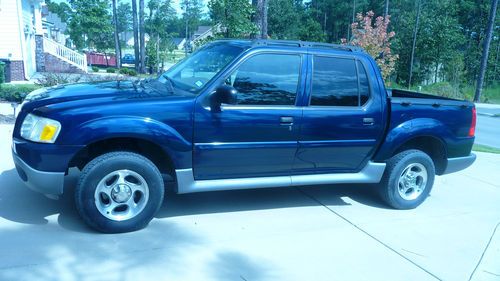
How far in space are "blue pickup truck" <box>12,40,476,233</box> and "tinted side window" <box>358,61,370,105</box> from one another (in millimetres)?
13

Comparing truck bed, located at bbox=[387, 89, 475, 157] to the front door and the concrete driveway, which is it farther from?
the front door

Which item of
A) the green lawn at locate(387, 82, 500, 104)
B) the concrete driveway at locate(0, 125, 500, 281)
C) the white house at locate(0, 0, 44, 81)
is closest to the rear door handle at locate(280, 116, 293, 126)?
the concrete driveway at locate(0, 125, 500, 281)

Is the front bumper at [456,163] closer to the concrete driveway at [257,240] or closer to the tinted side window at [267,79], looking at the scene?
the concrete driveway at [257,240]

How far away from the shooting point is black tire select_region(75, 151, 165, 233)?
12.7 feet

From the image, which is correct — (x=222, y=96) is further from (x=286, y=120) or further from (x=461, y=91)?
(x=461, y=91)

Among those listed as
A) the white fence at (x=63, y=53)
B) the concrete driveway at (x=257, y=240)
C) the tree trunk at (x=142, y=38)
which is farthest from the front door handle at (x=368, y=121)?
the tree trunk at (x=142, y=38)

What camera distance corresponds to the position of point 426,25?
38.2 meters

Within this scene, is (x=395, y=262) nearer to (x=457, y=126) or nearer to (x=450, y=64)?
(x=457, y=126)

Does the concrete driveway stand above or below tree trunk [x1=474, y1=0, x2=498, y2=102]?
below

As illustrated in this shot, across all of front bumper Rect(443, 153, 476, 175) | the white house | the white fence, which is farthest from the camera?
the white fence

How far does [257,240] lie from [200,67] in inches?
80.3

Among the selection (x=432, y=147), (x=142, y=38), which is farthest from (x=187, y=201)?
(x=142, y=38)

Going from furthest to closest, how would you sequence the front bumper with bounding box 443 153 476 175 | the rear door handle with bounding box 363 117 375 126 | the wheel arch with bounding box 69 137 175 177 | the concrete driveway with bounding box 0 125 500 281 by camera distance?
the front bumper with bounding box 443 153 476 175
the rear door handle with bounding box 363 117 375 126
the wheel arch with bounding box 69 137 175 177
the concrete driveway with bounding box 0 125 500 281

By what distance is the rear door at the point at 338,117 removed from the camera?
4699 mm
